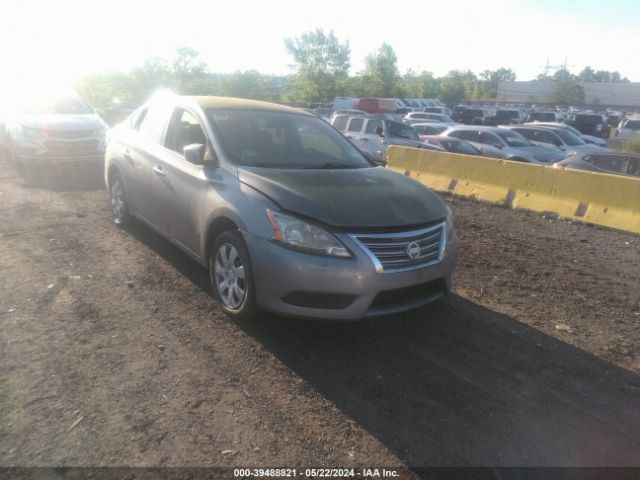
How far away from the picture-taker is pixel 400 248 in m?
3.45

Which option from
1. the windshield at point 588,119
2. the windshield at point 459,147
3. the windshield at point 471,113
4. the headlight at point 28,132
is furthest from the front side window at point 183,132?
the windshield at point 471,113

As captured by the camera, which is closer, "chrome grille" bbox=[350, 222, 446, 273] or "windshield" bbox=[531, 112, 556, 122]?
"chrome grille" bbox=[350, 222, 446, 273]

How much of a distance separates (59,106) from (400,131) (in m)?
8.81

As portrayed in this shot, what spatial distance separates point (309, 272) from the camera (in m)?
3.29

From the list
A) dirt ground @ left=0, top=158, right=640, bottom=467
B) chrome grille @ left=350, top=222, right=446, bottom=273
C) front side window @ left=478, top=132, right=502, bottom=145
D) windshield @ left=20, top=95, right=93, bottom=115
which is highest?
windshield @ left=20, top=95, right=93, bottom=115

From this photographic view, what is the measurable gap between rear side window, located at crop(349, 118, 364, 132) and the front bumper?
39.0 ft

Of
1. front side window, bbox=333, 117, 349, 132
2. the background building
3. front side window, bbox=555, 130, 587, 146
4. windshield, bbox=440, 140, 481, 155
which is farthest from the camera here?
the background building

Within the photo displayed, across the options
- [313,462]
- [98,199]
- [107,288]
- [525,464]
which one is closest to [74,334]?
[107,288]

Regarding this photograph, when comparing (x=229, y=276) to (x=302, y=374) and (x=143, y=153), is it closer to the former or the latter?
(x=302, y=374)

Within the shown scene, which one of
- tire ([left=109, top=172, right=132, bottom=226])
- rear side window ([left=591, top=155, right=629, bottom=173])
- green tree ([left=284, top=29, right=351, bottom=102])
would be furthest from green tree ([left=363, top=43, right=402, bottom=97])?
tire ([left=109, top=172, right=132, bottom=226])

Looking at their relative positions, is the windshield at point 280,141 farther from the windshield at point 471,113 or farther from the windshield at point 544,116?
the windshield at point 544,116

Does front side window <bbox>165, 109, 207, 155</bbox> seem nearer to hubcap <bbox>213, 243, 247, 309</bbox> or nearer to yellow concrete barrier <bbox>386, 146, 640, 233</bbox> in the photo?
hubcap <bbox>213, 243, 247, 309</bbox>

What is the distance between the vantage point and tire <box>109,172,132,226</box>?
5922 mm

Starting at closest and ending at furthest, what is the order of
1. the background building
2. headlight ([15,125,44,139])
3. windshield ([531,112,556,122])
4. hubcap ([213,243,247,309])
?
hubcap ([213,243,247,309]) → headlight ([15,125,44,139]) → windshield ([531,112,556,122]) → the background building
